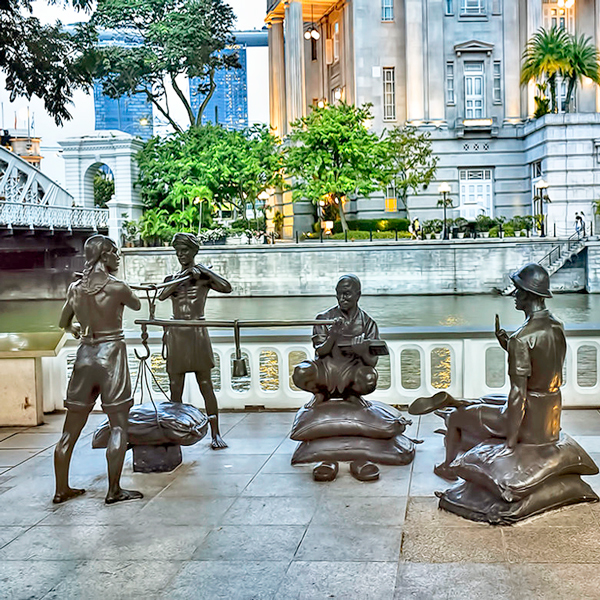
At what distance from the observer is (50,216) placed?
43562 millimetres

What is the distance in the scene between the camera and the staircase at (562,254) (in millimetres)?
38031

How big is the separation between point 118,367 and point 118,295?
0.54 metres

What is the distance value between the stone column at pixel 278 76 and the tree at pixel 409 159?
12215 millimetres

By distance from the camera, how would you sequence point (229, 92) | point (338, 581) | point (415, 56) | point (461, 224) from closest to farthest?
point (338, 581), point (461, 224), point (415, 56), point (229, 92)

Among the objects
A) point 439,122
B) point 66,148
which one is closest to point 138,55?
point 66,148

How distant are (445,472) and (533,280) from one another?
1738mm

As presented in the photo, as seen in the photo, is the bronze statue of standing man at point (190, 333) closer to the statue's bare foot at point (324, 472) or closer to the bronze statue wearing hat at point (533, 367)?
the statue's bare foot at point (324, 472)

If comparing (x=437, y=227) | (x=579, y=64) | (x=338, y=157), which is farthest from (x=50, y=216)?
(x=579, y=64)

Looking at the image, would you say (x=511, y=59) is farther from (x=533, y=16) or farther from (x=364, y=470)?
(x=364, y=470)

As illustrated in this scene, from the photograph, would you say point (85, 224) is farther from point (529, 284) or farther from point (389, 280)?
point (529, 284)

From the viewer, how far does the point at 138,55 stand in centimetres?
5372

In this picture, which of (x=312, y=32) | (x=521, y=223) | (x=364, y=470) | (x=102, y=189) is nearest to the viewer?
(x=364, y=470)

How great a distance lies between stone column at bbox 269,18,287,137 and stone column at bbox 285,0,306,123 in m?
3.96

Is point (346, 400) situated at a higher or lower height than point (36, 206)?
lower
